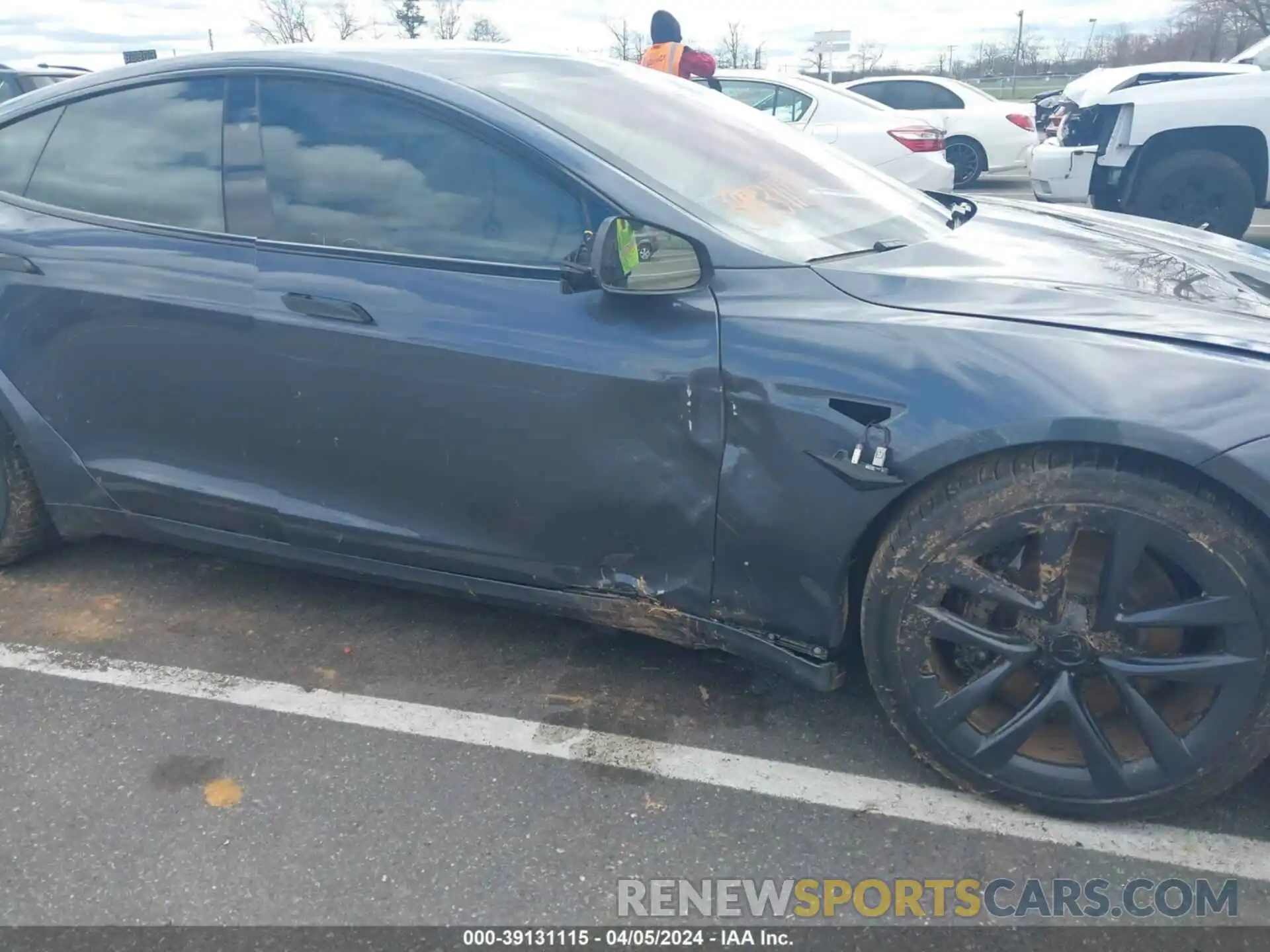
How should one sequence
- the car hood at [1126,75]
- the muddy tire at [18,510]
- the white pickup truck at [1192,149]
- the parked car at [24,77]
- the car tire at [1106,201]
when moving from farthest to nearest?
the parked car at [24,77] < the car hood at [1126,75] < the car tire at [1106,201] < the white pickup truck at [1192,149] < the muddy tire at [18,510]

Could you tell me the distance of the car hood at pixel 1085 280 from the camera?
2072 mm

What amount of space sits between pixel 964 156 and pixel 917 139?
3.56m

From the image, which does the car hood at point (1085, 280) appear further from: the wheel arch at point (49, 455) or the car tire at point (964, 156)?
the car tire at point (964, 156)

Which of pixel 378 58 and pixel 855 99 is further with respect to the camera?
pixel 855 99

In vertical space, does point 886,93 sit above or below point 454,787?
above

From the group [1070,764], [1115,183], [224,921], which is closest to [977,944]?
[1070,764]

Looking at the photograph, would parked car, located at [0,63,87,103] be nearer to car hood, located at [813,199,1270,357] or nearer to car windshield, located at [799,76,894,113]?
car windshield, located at [799,76,894,113]

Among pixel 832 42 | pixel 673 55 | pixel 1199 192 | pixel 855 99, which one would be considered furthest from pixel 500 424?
pixel 832 42

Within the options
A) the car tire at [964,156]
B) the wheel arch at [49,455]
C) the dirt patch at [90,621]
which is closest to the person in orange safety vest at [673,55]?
the wheel arch at [49,455]

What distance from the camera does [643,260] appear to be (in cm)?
228

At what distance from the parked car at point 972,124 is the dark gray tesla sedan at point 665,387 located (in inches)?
401

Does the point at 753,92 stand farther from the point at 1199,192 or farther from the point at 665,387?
the point at 665,387

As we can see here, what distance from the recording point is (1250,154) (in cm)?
689

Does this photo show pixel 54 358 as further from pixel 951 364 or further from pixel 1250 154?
pixel 1250 154
